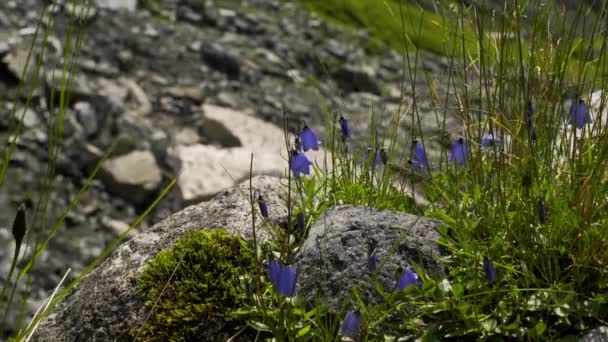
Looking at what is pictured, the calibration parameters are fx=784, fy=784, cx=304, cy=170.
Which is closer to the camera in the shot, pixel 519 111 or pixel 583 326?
pixel 583 326

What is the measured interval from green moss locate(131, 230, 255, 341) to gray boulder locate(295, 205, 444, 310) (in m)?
0.35

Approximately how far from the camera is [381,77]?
73.7 ft

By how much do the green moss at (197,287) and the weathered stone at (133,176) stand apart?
8735mm

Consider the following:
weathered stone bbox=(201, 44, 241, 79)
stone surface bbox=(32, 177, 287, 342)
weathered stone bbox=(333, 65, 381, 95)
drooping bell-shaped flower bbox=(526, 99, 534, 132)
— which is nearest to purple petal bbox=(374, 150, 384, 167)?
stone surface bbox=(32, 177, 287, 342)

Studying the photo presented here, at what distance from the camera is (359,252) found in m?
3.40

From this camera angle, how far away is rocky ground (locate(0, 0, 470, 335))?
37.6 feet

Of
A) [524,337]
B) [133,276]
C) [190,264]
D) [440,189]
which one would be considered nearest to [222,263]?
[190,264]

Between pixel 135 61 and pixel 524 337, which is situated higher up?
pixel 524 337

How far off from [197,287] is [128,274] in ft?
1.30

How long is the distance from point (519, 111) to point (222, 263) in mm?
1624

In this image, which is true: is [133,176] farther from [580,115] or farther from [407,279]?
[407,279]

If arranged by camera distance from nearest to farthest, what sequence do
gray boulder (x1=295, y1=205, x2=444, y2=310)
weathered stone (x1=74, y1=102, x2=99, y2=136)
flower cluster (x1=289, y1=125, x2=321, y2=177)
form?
gray boulder (x1=295, y1=205, x2=444, y2=310), flower cluster (x1=289, y1=125, x2=321, y2=177), weathered stone (x1=74, y1=102, x2=99, y2=136)

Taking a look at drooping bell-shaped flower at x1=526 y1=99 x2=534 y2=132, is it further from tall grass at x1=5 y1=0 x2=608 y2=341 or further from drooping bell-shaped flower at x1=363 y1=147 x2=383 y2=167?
drooping bell-shaped flower at x1=363 y1=147 x2=383 y2=167

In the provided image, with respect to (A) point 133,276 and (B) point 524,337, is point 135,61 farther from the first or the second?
(B) point 524,337
